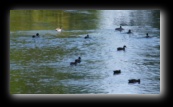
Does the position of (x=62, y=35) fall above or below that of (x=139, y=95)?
above

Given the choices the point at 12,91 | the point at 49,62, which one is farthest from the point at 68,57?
the point at 12,91

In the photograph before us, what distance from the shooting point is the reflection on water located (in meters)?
9.87

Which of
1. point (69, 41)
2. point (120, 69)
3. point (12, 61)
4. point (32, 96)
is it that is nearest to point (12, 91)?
point (32, 96)

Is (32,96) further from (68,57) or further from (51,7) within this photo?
(68,57)

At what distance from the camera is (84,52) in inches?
478

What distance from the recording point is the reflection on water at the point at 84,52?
9867 mm

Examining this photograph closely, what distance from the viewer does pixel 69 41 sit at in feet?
41.6

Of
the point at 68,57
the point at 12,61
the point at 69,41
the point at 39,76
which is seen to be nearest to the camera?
the point at 39,76

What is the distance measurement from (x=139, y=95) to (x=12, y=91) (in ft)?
7.01

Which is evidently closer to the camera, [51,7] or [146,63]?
[51,7]

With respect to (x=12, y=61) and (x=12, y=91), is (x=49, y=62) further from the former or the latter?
(x=12, y=91)

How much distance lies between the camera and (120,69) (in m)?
11.0

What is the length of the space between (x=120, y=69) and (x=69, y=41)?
209cm

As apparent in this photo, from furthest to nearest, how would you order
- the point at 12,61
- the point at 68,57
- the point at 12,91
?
the point at 68,57 < the point at 12,61 < the point at 12,91
